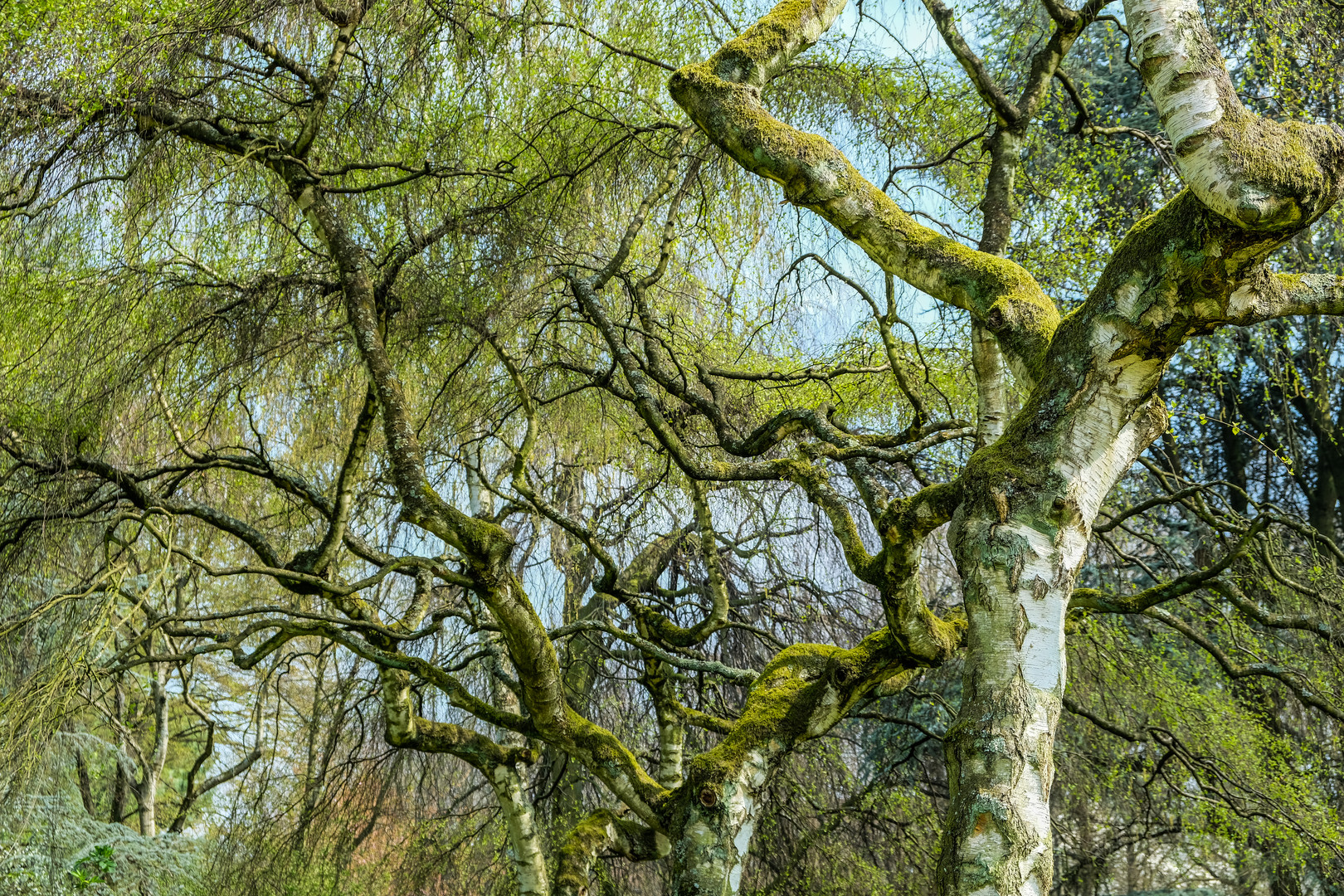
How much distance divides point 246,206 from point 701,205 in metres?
2.19

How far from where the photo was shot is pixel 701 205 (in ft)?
17.8

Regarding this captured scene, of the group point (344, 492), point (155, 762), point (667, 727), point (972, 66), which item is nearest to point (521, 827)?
point (667, 727)

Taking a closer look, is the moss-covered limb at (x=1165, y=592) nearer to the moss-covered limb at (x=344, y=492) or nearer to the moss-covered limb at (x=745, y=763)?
the moss-covered limb at (x=745, y=763)

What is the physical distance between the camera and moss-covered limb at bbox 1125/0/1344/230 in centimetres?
231

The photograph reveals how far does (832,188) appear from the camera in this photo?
3053mm

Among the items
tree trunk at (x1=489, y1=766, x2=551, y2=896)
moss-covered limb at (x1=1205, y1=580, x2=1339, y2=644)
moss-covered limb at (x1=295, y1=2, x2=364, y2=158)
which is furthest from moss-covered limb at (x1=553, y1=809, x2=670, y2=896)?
moss-covered limb at (x1=295, y1=2, x2=364, y2=158)

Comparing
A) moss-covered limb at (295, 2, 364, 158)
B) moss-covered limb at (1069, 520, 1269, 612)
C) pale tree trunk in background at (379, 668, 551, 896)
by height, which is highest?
moss-covered limb at (295, 2, 364, 158)

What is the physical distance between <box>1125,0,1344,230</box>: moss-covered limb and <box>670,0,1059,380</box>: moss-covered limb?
2.00 feet

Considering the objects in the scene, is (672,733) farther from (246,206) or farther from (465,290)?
(246,206)

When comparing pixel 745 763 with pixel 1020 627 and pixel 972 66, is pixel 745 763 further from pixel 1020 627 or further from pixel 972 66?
pixel 972 66

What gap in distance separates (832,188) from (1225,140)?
99cm

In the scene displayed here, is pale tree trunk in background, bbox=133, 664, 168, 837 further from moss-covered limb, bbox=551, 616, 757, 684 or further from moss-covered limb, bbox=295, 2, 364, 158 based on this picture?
moss-covered limb, bbox=295, 2, 364, 158

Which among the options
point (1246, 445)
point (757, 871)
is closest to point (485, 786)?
point (757, 871)

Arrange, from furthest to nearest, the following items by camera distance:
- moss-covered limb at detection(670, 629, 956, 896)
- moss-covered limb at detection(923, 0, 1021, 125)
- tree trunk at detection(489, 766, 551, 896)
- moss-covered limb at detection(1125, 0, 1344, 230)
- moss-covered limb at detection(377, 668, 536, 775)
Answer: tree trunk at detection(489, 766, 551, 896), moss-covered limb at detection(377, 668, 536, 775), moss-covered limb at detection(923, 0, 1021, 125), moss-covered limb at detection(670, 629, 956, 896), moss-covered limb at detection(1125, 0, 1344, 230)
